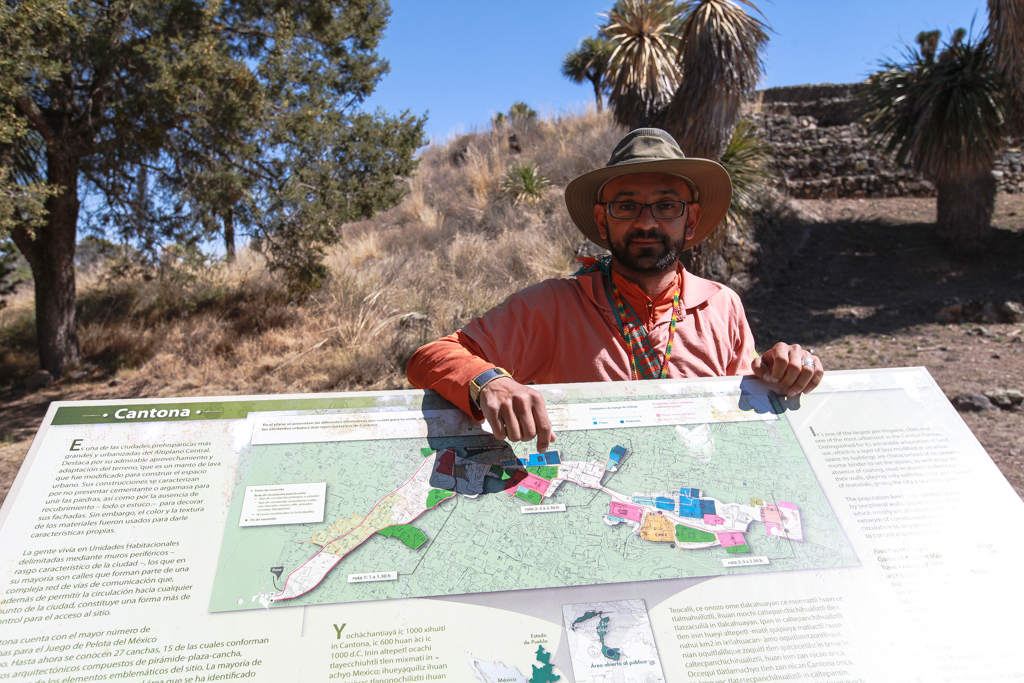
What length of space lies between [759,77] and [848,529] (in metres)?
8.17

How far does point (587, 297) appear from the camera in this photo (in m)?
2.44

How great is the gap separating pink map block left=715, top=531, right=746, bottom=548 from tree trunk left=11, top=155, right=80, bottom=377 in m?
9.50

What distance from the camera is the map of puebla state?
4.68 ft

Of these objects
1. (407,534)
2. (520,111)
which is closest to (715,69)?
(407,534)

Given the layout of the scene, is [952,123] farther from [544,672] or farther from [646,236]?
[544,672]

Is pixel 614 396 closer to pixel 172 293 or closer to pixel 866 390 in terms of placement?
pixel 866 390

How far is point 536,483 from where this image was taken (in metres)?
1.64

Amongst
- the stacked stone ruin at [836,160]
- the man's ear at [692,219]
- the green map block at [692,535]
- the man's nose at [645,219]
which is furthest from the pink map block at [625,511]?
the stacked stone ruin at [836,160]

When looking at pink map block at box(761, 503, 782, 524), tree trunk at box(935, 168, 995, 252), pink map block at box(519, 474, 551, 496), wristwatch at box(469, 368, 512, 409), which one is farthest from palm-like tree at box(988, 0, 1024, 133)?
pink map block at box(519, 474, 551, 496)

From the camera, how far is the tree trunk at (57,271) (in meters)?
7.90

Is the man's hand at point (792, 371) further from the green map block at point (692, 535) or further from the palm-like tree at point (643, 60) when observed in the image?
the palm-like tree at point (643, 60)

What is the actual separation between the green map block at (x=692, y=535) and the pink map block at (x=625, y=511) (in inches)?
4.3

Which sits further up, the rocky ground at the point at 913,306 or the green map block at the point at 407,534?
the rocky ground at the point at 913,306

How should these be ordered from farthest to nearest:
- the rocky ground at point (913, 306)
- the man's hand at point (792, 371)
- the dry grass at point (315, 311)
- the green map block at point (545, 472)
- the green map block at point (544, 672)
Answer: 1. the dry grass at point (315, 311)
2. the rocky ground at point (913, 306)
3. the man's hand at point (792, 371)
4. the green map block at point (545, 472)
5. the green map block at point (544, 672)
